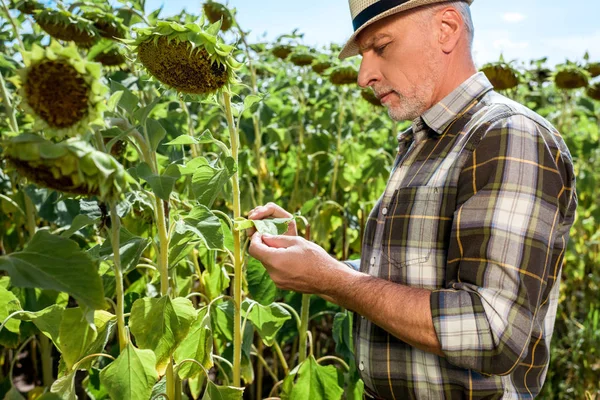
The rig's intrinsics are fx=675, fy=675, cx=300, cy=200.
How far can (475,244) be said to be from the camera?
118cm

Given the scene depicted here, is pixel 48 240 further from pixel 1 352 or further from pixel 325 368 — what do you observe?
pixel 1 352

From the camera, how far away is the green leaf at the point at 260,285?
1696 mm

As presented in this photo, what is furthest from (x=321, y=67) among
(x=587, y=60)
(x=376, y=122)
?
(x=587, y=60)

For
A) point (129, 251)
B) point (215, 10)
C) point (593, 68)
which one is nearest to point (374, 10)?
point (129, 251)

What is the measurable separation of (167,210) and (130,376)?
38 centimetres

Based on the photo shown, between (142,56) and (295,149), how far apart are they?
2.07 meters

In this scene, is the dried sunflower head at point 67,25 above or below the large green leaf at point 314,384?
above

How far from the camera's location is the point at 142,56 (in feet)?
3.81

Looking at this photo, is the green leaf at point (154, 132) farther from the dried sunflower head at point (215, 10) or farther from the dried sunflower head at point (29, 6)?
the dried sunflower head at point (215, 10)

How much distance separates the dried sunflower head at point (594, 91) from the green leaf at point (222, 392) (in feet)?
9.75

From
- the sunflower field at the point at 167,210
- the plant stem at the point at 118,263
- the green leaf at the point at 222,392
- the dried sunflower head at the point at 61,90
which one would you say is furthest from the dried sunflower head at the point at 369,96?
the dried sunflower head at the point at 61,90

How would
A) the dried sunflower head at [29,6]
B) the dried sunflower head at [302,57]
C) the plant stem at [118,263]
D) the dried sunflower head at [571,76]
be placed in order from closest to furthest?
the plant stem at [118,263] → the dried sunflower head at [29,6] → the dried sunflower head at [302,57] → the dried sunflower head at [571,76]

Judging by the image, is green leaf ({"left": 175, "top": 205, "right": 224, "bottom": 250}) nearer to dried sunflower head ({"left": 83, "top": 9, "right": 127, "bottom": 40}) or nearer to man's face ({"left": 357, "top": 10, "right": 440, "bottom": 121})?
man's face ({"left": 357, "top": 10, "right": 440, "bottom": 121})

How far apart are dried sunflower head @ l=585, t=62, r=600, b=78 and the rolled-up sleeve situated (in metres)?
2.50
